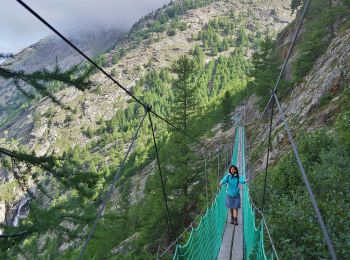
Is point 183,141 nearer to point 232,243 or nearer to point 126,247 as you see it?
point 126,247

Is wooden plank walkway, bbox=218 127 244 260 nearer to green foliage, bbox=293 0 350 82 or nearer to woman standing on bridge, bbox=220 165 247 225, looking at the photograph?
woman standing on bridge, bbox=220 165 247 225

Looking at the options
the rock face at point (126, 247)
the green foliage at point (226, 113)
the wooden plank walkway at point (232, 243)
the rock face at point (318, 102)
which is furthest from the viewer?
the green foliage at point (226, 113)

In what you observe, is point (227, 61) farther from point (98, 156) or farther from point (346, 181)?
point (346, 181)

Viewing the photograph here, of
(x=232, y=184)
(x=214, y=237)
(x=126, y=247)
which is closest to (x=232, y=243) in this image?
(x=214, y=237)

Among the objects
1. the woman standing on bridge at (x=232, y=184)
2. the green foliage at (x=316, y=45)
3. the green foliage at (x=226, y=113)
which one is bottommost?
the woman standing on bridge at (x=232, y=184)

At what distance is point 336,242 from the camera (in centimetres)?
645

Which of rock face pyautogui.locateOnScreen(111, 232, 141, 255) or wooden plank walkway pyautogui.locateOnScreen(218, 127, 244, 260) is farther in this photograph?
rock face pyautogui.locateOnScreen(111, 232, 141, 255)

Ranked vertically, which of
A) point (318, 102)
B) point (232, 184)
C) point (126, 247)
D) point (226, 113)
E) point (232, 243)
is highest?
point (226, 113)

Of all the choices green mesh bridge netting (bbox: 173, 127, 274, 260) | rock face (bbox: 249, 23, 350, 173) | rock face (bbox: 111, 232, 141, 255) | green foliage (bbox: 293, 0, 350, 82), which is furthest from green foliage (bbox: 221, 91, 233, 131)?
green mesh bridge netting (bbox: 173, 127, 274, 260)

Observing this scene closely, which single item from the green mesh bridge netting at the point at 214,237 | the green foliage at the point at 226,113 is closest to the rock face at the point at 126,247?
the green mesh bridge netting at the point at 214,237

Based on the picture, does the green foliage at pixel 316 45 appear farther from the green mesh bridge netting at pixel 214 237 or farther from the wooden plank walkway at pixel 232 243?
the wooden plank walkway at pixel 232 243

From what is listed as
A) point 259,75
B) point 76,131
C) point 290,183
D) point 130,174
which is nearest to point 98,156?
point 76,131

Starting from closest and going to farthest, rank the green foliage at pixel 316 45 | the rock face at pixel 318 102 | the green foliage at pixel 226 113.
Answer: the rock face at pixel 318 102
the green foliage at pixel 316 45
the green foliage at pixel 226 113

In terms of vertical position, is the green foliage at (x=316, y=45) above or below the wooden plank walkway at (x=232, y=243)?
above
